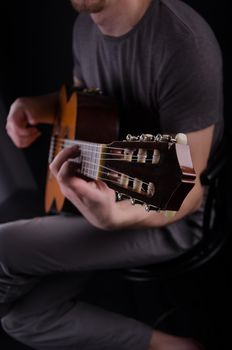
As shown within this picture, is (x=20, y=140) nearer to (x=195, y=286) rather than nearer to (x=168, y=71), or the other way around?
(x=168, y=71)

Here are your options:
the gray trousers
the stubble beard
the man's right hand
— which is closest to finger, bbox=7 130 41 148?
the man's right hand

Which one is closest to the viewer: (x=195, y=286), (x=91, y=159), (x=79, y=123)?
(x=91, y=159)

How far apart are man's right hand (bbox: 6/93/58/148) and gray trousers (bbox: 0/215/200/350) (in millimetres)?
172

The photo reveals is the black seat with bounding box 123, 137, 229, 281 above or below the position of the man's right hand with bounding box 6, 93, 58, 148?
below

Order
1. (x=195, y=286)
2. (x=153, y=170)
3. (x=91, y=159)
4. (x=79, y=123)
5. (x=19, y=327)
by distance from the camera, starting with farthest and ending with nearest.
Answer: (x=195, y=286)
(x=19, y=327)
(x=79, y=123)
(x=91, y=159)
(x=153, y=170)

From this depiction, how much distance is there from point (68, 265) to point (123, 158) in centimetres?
38

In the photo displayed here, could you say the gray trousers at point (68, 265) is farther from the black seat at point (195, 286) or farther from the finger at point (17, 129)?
the finger at point (17, 129)

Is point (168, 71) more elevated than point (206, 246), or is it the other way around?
point (168, 71)

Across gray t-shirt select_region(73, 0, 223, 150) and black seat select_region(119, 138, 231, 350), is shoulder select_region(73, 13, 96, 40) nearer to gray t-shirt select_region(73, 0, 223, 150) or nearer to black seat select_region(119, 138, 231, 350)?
gray t-shirt select_region(73, 0, 223, 150)

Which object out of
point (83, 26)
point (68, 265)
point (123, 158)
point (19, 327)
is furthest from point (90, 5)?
point (19, 327)

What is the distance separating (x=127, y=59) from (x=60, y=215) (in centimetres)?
35

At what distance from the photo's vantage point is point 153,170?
518 millimetres

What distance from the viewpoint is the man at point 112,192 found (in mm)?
681

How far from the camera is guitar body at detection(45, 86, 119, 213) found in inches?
29.2
